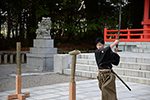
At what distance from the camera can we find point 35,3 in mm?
19500

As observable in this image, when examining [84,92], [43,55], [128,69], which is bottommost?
[84,92]

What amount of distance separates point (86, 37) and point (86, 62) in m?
13.0

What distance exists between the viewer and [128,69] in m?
9.83

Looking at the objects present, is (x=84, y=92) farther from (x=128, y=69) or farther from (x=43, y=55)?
(x=43, y=55)

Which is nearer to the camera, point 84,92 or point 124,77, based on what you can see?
point 84,92

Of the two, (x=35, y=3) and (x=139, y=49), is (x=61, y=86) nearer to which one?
(x=139, y=49)

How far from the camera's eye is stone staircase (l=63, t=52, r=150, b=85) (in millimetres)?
9083

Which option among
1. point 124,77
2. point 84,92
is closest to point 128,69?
point 124,77

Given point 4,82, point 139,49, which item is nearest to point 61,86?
point 4,82

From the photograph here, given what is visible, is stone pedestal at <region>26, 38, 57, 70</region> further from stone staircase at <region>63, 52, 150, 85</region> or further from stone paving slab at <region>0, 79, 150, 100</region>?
stone paving slab at <region>0, 79, 150, 100</region>

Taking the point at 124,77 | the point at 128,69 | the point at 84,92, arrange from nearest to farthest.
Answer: the point at 84,92
the point at 124,77
the point at 128,69

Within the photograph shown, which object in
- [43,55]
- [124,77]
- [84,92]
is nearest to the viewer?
[84,92]

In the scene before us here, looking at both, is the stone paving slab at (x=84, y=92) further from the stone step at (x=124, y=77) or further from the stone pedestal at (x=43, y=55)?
the stone pedestal at (x=43, y=55)

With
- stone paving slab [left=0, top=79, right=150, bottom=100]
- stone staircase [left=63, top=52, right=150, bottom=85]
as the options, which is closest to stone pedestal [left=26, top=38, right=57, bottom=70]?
stone staircase [left=63, top=52, right=150, bottom=85]
